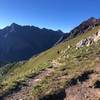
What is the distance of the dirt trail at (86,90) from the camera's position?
61.9ft

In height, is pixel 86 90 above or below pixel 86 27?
below

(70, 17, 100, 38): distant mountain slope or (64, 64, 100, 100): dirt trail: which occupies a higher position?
(70, 17, 100, 38): distant mountain slope

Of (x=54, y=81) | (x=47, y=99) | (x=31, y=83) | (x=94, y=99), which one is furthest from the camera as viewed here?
(x=31, y=83)

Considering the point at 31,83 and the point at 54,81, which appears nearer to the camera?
the point at 54,81

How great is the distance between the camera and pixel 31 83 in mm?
25906

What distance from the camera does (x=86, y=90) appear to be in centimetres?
2012

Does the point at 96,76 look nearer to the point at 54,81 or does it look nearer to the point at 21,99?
the point at 54,81

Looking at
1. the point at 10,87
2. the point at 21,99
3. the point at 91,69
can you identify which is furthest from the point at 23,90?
the point at 91,69

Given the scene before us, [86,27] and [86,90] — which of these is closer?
[86,90]

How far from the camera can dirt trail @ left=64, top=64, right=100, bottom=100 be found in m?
18.9

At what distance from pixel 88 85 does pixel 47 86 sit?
329cm

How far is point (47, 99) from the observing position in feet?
65.2

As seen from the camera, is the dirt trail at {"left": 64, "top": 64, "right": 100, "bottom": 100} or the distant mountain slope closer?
the dirt trail at {"left": 64, "top": 64, "right": 100, "bottom": 100}

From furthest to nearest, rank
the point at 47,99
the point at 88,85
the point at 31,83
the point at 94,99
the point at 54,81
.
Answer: the point at 31,83
the point at 54,81
the point at 88,85
the point at 47,99
the point at 94,99
